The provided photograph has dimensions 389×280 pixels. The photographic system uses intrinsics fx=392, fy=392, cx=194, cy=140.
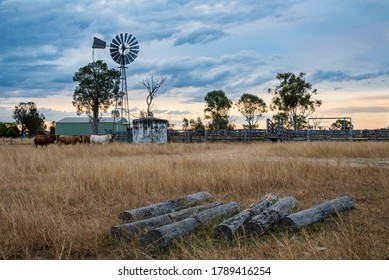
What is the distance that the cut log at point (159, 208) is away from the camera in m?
5.64

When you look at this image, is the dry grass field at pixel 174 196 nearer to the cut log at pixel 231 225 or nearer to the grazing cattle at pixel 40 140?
the cut log at pixel 231 225

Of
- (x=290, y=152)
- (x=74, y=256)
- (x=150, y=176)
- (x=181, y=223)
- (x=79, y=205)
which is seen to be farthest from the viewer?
(x=290, y=152)

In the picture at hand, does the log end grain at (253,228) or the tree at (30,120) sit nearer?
the log end grain at (253,228)

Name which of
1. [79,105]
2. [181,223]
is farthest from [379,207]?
[79,105]

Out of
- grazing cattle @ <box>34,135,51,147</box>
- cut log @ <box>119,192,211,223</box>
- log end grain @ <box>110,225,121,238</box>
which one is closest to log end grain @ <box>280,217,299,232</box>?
cut log @ <box>119,192,211,223</box>

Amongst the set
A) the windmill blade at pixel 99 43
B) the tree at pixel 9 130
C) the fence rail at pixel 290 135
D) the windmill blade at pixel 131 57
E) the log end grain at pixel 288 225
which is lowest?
the log end grain at pixel 288 225

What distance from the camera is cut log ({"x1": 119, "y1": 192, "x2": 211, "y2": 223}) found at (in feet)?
18.5

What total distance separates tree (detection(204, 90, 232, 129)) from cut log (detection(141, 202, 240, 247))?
47.9 meters

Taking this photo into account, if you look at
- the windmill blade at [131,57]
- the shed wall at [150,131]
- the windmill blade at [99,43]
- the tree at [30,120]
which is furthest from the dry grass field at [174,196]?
the tree at [30,120]

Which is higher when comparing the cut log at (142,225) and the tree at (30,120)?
the tree at (30,120)

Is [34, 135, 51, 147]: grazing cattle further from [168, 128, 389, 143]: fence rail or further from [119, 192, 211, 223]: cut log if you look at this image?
[119, 192, 211, 223]: cut log
